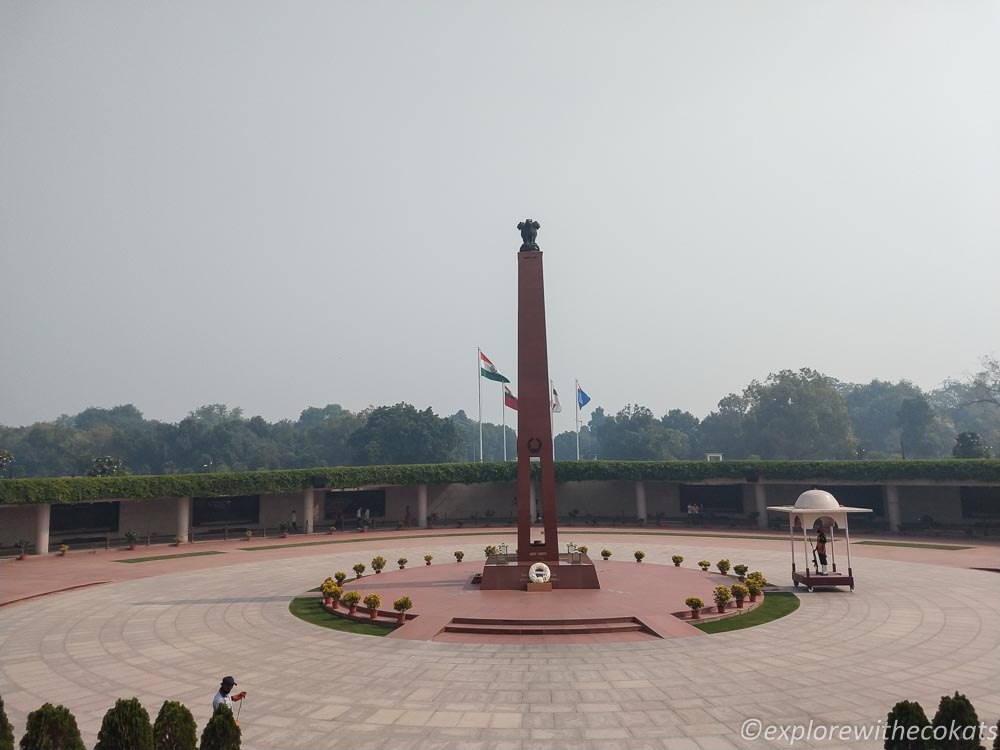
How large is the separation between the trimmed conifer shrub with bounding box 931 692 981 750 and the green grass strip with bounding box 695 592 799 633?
9495mm

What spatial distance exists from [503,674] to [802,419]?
81821mm

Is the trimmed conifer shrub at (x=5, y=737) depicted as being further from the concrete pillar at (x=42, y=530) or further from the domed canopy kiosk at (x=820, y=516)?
the concrete pillar at (x=42, y=530)

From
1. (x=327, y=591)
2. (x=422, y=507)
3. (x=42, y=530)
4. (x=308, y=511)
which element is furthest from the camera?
(x=422, y=507)

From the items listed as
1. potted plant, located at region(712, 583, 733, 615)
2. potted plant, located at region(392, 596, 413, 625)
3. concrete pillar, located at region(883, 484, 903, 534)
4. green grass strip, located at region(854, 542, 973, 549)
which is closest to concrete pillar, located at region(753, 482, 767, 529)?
concrete pillar, located at region(883, 484, 903, 534)

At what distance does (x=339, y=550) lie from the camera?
123ft

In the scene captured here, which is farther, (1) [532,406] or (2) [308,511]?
(2) [308,511]

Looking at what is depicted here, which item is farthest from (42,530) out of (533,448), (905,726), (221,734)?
(905,726)

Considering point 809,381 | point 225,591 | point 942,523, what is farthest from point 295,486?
point 809,381

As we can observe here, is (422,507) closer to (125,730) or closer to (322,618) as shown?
(322,618)

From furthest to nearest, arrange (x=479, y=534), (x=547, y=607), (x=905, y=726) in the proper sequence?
1. (x=479, y=534)
2. (x=547, y=607)
3. (x=905, y=726)

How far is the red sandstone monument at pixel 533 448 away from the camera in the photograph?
73.5ft

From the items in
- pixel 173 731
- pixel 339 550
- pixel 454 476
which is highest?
pixel 454 476

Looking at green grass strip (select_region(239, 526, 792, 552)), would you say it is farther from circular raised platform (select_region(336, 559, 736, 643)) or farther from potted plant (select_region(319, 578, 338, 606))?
potted plant (select_region(319, 578, 338, 606))

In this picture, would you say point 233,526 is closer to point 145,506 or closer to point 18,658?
point 145,506
